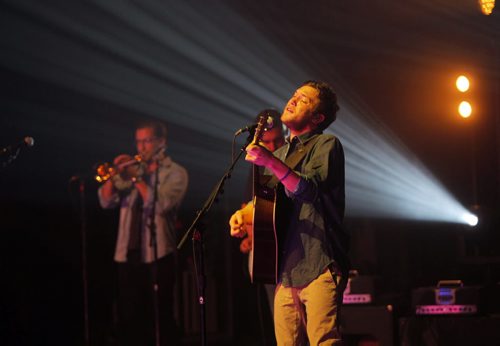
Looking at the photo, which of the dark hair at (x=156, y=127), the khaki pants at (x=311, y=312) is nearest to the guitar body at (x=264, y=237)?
the khaki pants at (x=311, y=312)

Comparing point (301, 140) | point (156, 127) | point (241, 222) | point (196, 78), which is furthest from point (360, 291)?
point (196, 78)

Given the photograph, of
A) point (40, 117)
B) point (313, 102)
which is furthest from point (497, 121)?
point (40, 117)

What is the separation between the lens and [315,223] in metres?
3.22

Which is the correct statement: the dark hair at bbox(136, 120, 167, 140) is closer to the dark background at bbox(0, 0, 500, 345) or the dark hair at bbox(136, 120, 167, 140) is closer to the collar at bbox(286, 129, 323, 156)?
the dark background at bbox(0, 0, 500, 345)

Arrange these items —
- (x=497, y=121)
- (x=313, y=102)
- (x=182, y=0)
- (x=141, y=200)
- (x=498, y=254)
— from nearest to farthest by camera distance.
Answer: (x=313, y=102), (x=498, y=254), (x=497, y=121), (x=141, y=200), (x=182, y=0)

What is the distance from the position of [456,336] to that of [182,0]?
4.19 metres

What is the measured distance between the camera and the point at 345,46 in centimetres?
708

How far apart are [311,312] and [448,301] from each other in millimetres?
2010

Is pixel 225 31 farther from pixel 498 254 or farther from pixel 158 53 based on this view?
pixel 498 254

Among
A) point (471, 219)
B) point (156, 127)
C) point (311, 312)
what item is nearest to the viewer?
point (311, 312)

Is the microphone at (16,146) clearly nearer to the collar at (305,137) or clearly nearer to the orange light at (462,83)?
the collar at (305,137)

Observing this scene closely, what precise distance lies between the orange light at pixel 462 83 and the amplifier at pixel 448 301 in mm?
2044

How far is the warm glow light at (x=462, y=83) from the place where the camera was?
609 centimetres

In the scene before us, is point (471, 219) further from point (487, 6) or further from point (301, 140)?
point (301, 140)
